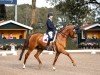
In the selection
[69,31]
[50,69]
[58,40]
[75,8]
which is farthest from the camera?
[75,8]

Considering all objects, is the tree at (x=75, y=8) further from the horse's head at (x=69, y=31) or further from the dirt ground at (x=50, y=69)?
the horse's head at (x=69, y=31)

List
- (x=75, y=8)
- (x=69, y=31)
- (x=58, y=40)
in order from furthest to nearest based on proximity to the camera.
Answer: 1. (x=75, y=8)
2. (x=69, y=31)
3. (x=58, y=40)

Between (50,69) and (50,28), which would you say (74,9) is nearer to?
(50,28)

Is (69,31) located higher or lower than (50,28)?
lower

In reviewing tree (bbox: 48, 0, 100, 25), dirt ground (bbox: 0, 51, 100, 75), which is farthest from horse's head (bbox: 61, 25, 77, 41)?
tree (bbox: 48, 0, 100, 25)

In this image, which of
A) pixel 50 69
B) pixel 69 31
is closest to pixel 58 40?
pixel 69 31

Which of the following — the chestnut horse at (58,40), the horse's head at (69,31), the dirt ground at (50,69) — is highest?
the horse's head at (69,31)

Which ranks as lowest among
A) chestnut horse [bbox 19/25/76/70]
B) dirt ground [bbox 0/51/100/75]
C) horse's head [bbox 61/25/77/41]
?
dirt ground [bbox 0/51/100/75]

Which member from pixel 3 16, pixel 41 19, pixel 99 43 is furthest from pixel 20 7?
pixel 99 43

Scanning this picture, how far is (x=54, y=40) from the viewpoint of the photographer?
60.1ft

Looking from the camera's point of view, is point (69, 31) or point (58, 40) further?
point (69, 31)

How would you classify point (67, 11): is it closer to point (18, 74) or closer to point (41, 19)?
point (18, 74)

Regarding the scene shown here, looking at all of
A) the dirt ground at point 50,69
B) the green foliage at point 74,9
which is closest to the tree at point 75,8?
the green foliage at point 74,9

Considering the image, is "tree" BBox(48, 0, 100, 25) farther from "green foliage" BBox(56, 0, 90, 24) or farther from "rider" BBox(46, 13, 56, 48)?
"rider" BBox(46, 13, 56, 48)
